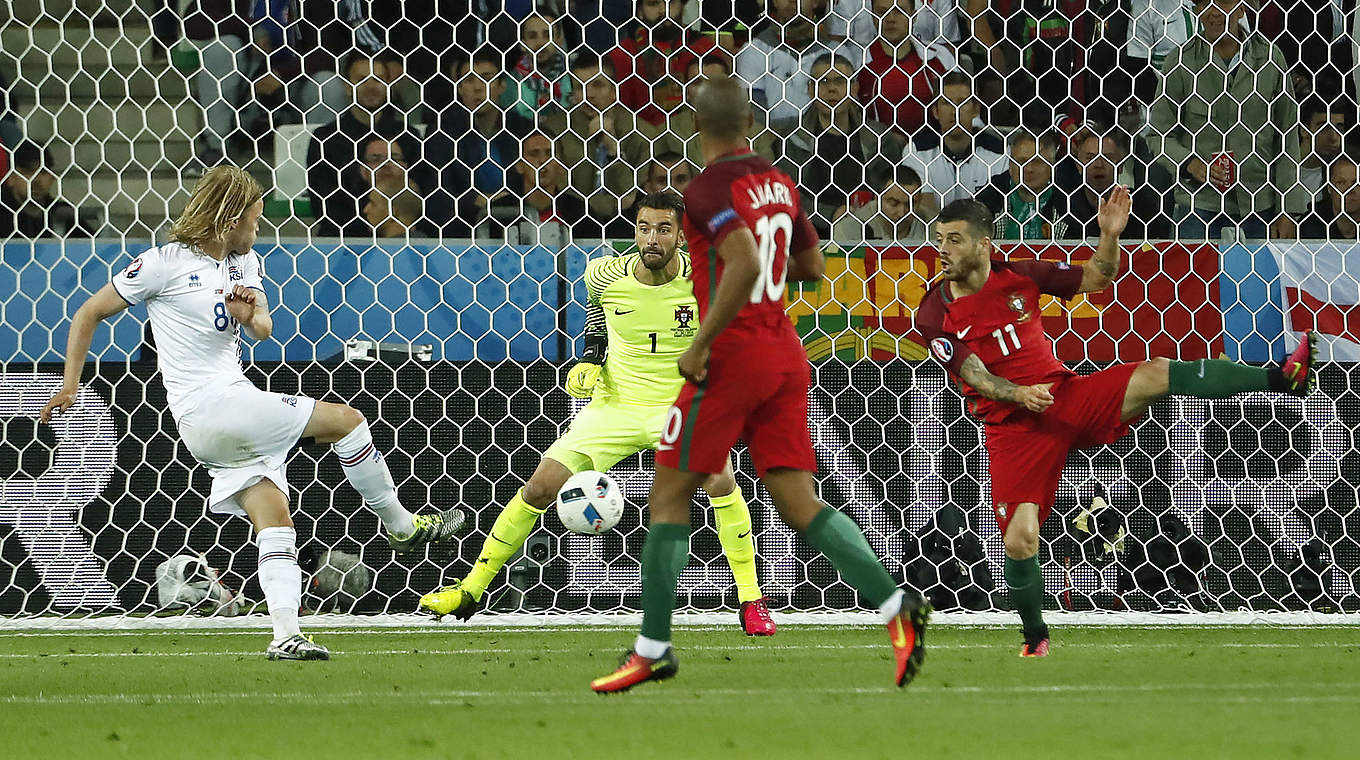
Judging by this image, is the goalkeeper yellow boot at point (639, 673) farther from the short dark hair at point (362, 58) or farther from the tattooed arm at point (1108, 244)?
the short dark hair at point (362, 58)

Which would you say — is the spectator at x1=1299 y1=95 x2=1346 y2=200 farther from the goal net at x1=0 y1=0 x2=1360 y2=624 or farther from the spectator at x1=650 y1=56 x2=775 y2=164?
the spectator at x1=650 y1=56 x2=775 y2=164

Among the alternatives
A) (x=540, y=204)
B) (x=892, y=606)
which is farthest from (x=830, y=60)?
(x=892, y=606)

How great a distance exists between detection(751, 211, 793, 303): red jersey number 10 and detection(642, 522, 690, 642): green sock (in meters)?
0.62

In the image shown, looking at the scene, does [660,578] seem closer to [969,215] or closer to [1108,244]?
[969,215]

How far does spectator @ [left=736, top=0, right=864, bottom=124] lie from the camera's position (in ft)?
24.3

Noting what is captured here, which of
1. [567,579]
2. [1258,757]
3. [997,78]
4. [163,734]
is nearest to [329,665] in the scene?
[163,734]

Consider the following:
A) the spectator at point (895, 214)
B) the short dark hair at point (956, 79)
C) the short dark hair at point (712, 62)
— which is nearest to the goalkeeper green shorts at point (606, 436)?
the spectator at point (895, 214)

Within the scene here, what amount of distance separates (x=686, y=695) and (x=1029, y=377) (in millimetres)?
1827

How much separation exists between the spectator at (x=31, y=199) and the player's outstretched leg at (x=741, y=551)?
319 cm

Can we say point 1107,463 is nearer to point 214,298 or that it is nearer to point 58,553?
point 214,298

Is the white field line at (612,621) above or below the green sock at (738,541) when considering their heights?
below

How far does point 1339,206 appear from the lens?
288 inches

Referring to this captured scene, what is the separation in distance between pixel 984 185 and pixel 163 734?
15.9 ft

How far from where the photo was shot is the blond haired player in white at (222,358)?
492cm
